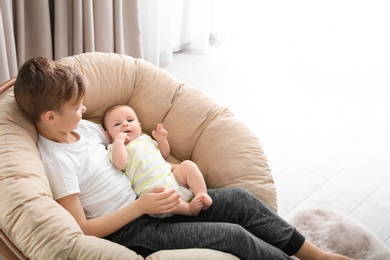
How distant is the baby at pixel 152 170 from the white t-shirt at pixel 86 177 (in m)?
0.04

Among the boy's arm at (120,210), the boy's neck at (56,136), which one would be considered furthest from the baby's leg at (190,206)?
the boy's neck at (56,136)

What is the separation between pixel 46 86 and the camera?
1474 mm

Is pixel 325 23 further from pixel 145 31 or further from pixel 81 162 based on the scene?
pixel 81 162

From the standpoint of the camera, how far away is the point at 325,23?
3.98m

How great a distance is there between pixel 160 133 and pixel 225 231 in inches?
21.0

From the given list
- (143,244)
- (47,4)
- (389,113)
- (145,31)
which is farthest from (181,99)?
(389,113)

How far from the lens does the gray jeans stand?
147cm

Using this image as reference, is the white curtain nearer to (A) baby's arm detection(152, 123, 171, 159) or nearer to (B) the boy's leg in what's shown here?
(A) baby's arm detection(152, 123, 171, 159)

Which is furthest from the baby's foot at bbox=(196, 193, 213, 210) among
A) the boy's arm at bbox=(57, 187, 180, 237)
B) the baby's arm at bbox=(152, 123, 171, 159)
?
the baby's arm at bbox=(152, 123, 171, 159)

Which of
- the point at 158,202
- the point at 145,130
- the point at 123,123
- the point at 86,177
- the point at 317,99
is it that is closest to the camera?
the point at 158,202

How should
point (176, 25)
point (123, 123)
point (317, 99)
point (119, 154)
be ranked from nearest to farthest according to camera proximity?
point (119, 154) < point (123, 123) < point (317, 99) < point (176, 25)

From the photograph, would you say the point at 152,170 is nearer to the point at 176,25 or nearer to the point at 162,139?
the point at 162,139

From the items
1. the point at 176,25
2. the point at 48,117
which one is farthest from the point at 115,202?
the point at 176,25

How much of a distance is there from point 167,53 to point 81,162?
184 cm
